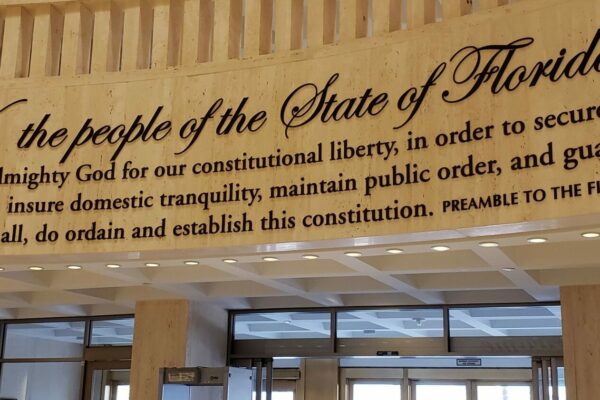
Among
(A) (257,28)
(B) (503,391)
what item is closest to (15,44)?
(A) (257,28)

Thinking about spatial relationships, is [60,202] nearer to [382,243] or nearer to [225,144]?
[225,144]

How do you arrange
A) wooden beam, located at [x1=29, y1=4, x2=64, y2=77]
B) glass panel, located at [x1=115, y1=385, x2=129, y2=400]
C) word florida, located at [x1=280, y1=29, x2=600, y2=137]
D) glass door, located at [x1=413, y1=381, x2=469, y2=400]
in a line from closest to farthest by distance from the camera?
word florida, located at [x1=280, y1=29, x2=600, y2=137], wooden beam, located at [x1=29, y1=4, x2=64, y2=77], glass panel, located at [x1=115, y1=385, x2=129, y2=400], glass door, located at [x1=413, y1=381, x2=469, y2=400]

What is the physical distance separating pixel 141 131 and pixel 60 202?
2.37ft

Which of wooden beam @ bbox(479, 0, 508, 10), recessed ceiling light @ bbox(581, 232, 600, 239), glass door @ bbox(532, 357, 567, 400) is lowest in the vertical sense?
glass door @ bbox(532, 357, 567, 400)

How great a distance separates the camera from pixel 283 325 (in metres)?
9.09

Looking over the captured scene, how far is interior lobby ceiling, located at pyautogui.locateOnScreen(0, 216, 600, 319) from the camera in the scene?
4.91 metres

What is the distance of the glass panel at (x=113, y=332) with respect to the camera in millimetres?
9852

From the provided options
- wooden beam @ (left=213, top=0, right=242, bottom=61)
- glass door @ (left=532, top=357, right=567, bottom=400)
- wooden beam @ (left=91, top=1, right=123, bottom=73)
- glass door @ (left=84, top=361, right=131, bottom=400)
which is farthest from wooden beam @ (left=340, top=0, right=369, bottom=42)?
glass door @ (left=84, top=361, right=131, bottom=400)

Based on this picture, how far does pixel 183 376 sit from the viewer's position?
26.9 ft

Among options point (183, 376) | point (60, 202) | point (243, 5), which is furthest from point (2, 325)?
point (243, 5)

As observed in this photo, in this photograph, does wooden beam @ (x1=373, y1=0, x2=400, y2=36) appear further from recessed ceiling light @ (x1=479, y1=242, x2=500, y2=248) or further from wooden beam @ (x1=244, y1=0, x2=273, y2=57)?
recessed ceiling light @ (x1=479, y1=242, x2=500, y2=248)

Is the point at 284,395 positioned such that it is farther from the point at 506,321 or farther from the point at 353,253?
the point at 353,253

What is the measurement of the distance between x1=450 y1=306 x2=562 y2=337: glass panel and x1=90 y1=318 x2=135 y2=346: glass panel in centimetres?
399

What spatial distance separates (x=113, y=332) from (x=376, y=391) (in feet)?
11.1
